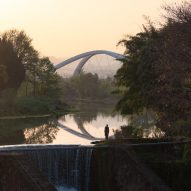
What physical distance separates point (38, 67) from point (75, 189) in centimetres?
5349

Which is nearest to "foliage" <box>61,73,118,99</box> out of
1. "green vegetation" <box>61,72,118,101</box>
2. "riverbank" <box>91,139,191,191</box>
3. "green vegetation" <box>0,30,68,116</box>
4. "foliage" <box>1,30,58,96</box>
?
"green vegetation" <box>61,72,118,101</box>

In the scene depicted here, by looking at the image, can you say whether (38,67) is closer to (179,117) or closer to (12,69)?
(12,69)

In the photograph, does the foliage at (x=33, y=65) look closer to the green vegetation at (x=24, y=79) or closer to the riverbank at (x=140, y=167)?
the green vegetation at (x=24, y=79)

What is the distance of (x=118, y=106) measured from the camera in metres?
37.6

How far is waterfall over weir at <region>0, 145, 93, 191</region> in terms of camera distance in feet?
72.9

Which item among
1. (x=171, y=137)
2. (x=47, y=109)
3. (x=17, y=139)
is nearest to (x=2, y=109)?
(x=47, y=109)

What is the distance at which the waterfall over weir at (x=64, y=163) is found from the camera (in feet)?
72.9

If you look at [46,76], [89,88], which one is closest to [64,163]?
[46,76]

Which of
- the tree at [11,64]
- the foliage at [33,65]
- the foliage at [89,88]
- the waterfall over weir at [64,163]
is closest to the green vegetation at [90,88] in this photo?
the foliage at [89,88]

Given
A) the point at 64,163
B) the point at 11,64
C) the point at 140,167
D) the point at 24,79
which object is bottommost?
the point at 64,163

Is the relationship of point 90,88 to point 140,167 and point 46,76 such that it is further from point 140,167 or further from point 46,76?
point 140,167

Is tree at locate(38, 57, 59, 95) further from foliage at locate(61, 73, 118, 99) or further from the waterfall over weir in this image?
the waterfall over weir

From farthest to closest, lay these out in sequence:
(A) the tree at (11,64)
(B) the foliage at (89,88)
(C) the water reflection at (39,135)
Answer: (B) the foliage at (89,88) → (A) the tree at (11,64) → (C) the water reflection at (39,135)

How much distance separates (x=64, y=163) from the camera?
22734 millimetres
